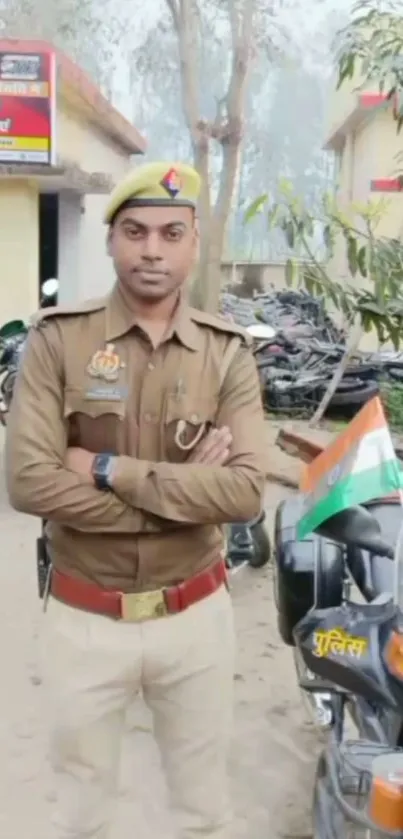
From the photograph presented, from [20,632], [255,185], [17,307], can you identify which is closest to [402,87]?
[20,632]

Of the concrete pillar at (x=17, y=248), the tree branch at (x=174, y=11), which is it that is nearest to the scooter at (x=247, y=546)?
the tree branch at (x=174, y=11)

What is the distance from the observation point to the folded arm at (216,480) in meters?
2.08

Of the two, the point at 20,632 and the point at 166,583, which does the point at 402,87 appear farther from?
the point at 166,583

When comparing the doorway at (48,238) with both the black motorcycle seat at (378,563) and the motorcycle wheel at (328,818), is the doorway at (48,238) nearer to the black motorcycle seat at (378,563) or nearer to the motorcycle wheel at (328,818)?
the black motorcycle seat at (378,563)

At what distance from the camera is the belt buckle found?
7.03 feet

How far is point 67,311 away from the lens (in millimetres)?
2166

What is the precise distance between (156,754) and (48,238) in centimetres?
1370

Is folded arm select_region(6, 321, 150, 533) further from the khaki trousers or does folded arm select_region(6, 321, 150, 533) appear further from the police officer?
the khaki trousers

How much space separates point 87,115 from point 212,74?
999 inches

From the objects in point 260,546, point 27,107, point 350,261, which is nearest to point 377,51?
point 350,261

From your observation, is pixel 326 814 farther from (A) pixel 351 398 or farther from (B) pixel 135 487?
(A) pixel 351 398

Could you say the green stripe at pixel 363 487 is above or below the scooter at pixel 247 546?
above

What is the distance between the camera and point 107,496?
6.86 feet

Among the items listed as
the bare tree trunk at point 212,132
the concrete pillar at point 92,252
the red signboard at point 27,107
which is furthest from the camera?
the concrete pillar at point 92,252
